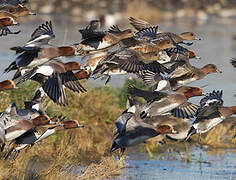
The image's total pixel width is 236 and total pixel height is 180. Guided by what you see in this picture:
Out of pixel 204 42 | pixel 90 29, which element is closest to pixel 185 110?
pixel 90 29

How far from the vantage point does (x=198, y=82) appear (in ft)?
49.2

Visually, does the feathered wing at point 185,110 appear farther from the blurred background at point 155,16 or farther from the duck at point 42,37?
the blurred background at point 155,16

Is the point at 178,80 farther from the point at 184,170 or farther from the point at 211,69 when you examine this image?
the point at 184,170

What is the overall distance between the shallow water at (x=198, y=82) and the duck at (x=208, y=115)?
2.01 metres

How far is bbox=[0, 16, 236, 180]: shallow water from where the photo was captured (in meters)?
10.4

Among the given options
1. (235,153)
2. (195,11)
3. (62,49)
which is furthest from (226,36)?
(62,49)

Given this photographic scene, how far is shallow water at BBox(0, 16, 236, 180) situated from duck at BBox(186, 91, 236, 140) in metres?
2.01

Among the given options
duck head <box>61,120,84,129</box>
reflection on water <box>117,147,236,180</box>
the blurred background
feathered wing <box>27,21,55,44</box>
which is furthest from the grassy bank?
the blurred background

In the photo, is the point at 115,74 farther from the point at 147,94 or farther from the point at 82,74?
the point at 147,94

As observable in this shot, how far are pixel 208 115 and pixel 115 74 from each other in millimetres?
1134

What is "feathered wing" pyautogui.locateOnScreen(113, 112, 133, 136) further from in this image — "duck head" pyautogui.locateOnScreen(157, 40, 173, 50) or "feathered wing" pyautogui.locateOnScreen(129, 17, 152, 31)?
"feathered wing" pyautogui.locateOnScreen(129, 17, 152, 31)

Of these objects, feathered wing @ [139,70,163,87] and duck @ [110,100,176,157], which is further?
feathered wing @ [139,70,163,87]

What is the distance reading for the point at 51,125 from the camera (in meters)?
7.48

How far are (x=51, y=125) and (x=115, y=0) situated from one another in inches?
825
